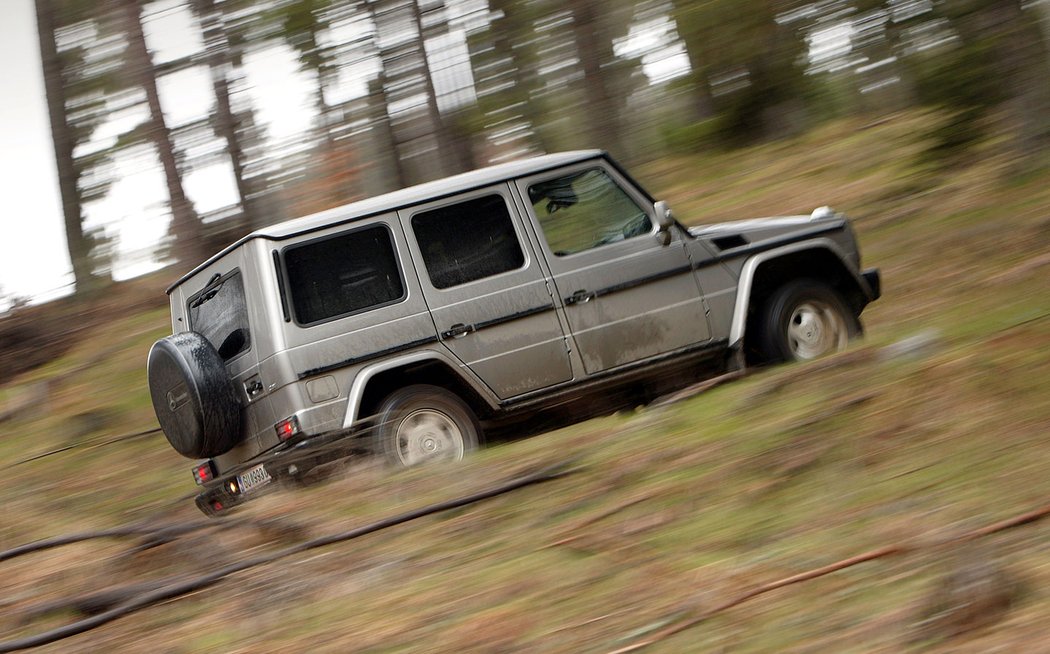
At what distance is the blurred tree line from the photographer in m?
14.4

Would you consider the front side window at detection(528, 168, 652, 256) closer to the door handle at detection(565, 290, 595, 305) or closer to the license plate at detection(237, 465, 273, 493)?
the door handle at detection(565, 290, 595, 305)

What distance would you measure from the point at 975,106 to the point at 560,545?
7756mm

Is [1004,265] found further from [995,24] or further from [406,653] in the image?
[406,653]

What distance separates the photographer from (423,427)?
239 inches

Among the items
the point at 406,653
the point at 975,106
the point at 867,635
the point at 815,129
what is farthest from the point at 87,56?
the point at 867,635

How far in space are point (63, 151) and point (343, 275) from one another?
33.1 ft

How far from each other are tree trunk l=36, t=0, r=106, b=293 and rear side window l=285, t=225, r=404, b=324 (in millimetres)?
9547

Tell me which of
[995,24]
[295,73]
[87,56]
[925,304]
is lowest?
[925,304]

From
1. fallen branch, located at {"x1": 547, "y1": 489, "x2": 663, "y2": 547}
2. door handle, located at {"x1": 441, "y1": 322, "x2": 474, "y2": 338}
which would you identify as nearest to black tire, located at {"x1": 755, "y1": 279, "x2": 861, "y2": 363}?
door handle, located at {"x1": 441, "y1": 322, "x2": 474, "y2": 338}

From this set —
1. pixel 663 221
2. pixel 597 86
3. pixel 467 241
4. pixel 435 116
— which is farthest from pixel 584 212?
pixel 435 116

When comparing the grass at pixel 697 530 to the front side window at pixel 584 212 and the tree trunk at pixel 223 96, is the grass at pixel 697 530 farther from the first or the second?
the tree trunk at pixel 223 96

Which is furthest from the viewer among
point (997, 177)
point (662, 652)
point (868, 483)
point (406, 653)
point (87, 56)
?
point (87, 56)

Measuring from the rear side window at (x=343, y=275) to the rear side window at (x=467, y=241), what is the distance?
21 centimetres

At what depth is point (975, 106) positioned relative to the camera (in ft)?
33.6
